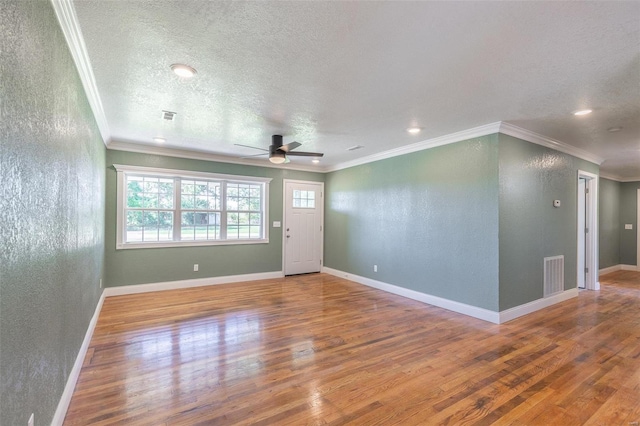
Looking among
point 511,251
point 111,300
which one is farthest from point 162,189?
point 511,251

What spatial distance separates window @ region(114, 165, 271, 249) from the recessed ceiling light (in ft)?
10.6

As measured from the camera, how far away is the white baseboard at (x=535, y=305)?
383 centimetres

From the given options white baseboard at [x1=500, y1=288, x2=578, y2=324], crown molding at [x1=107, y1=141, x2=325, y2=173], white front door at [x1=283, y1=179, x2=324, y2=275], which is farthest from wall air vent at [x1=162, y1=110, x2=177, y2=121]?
white baseboard at [x1=500, y1=288, x2=578, y2=324]

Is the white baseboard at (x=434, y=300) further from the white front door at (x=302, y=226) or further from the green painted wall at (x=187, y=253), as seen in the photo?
the green painted wall at (x=187, y=253)

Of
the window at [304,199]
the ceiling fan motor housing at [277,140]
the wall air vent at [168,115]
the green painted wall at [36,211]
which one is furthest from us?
the window at [304,199]

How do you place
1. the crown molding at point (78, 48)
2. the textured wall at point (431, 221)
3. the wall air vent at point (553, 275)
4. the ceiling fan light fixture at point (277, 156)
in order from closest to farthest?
the crown molding at point (78, 48) < the textured wall at point (431, 221) < the ceiling fan light fixture at point (277, 156) < the wall air vent at point (553, 275)

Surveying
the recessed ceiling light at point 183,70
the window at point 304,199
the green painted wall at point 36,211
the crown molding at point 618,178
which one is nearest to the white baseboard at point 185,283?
the window at point 304,199

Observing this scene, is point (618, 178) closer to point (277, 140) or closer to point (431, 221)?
point (431, 221)

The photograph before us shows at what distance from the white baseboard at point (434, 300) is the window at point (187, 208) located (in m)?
2.32

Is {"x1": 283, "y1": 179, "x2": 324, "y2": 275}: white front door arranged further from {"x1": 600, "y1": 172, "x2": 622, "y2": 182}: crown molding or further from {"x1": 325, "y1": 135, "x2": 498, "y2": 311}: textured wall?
{"x1": 600, "y1": 172, "x2": 622, "y2": 182}: crown molding

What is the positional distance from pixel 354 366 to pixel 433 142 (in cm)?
341

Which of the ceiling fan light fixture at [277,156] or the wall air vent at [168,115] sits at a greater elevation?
the wall air vent at [168,115]

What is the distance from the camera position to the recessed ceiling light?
7.79ft

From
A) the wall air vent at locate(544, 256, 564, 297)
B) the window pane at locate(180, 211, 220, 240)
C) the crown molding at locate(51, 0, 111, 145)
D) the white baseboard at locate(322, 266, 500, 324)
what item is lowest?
the white baseboard at locate(322, 266, 500, 324)
